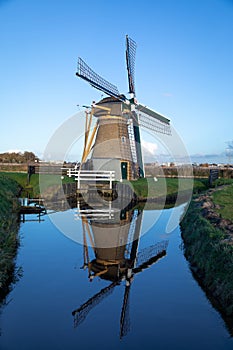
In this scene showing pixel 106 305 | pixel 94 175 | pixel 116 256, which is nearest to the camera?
pixel 106 305

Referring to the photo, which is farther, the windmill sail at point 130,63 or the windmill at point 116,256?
the windmill sail at point 130,63

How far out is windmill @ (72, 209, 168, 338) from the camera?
6427 millimetres

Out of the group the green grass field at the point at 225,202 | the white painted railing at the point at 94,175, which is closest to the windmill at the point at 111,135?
the white painted railing at the point at 94,175

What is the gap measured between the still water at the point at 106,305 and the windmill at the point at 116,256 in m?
0.03

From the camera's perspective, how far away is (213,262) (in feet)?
23.8

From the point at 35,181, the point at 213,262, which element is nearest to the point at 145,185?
the point at 35,181

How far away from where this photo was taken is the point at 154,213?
1730 centimetres

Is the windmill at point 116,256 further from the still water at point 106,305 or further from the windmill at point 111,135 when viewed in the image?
the windmill at point 111,135

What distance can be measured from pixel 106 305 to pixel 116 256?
318cm

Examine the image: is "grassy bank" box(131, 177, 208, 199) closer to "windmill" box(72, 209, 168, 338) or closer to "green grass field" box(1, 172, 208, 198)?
"green grass field" box(1, 172, 208, 198)

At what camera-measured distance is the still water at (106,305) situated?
522cm

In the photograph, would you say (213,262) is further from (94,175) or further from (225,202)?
(94,175)

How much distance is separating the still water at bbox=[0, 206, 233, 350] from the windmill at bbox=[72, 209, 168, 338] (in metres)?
0.03

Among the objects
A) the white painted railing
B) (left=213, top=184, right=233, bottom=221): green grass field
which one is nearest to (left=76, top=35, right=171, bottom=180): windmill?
the white painted railing
